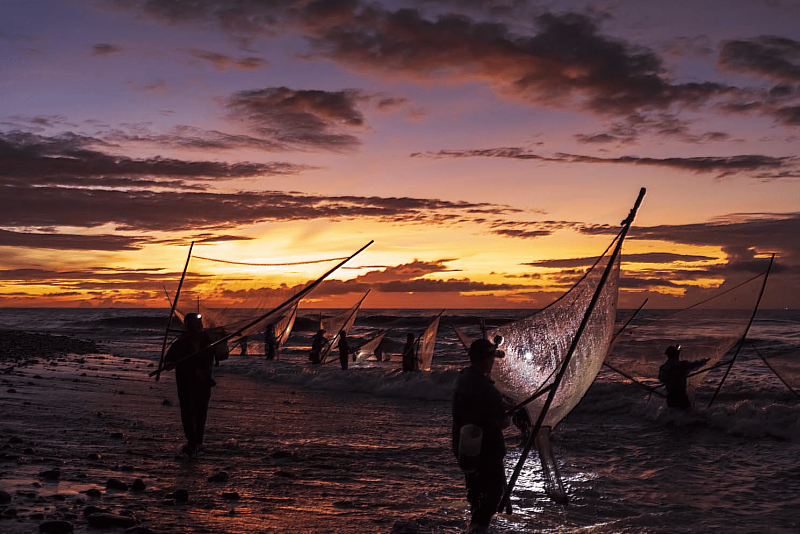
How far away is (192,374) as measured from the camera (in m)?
8.81

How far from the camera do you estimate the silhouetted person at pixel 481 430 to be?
516 centimetres

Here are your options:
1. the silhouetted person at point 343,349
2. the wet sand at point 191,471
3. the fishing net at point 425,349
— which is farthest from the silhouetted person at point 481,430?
the silhouetted person at point 343,349

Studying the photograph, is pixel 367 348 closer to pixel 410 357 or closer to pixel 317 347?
pixel 317 347

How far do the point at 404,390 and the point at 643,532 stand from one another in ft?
45.2

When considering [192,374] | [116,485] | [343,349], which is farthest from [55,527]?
[343,349]

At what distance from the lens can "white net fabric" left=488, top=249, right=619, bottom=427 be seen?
6.43 m

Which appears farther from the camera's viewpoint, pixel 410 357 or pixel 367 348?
pixel 367 348

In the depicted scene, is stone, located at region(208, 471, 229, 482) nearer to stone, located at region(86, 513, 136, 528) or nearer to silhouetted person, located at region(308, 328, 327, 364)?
stone, located at region(86, 513, 136, 528)

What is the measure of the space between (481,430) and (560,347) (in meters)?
2.55

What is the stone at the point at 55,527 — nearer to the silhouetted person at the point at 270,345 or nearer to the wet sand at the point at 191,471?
the wet sand at the point at 191,471

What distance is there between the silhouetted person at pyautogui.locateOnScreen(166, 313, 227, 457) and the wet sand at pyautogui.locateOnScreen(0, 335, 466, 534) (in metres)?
0.39

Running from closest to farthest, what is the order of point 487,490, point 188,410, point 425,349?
point 487,490 → point 188,410 → point 425,349

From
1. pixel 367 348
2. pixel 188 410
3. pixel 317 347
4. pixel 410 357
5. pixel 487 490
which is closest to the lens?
pixel 487 490

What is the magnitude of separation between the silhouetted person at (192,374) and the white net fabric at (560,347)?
3.94m
